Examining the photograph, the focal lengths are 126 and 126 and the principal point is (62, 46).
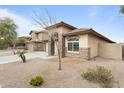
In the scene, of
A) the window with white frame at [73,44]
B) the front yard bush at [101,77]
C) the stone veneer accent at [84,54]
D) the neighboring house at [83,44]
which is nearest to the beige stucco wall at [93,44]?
the neighboring house at [83,44]

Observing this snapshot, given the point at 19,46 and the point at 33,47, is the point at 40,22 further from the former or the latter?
the point at 19,46

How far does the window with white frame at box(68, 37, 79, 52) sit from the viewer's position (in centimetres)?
1352

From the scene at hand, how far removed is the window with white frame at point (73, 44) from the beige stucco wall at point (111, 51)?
3.13m

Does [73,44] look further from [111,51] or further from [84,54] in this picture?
[111,51]

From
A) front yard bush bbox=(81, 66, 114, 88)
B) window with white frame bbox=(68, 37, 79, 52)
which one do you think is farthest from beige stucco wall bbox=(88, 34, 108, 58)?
front yard bush bbox=(81, 66, 114, 88)

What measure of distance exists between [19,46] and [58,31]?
2185 centimetres

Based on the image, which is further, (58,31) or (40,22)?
(58,31)

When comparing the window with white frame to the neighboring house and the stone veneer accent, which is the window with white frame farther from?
the stone veneer accent

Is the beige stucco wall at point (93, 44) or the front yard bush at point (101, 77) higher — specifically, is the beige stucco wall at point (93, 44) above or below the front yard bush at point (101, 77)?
above

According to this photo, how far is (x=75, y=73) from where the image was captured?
8.32 m

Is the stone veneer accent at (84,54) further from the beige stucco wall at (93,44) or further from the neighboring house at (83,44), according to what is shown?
the beige stucco wall at (93,44)

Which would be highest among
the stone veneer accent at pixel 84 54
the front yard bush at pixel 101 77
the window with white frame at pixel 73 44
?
the window with white frame at pixel 73 44

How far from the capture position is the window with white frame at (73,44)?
532 inches
